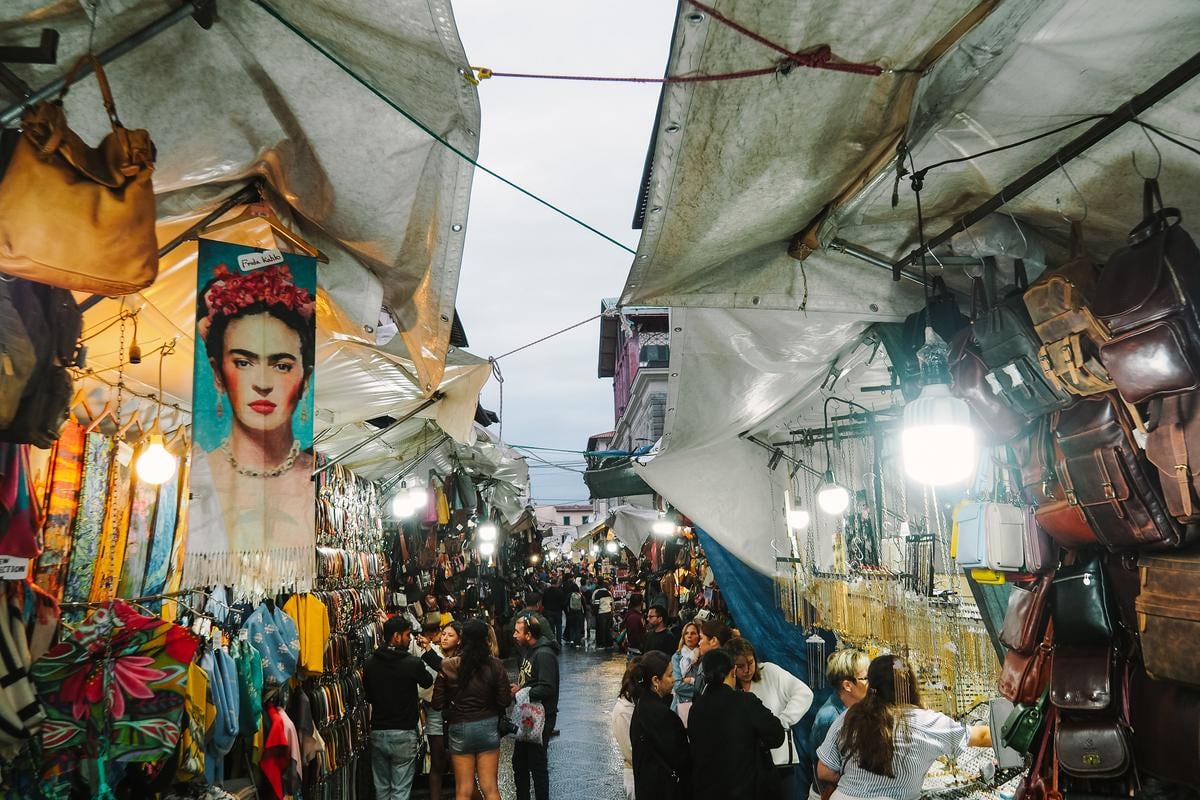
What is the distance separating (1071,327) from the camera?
3.30 meters

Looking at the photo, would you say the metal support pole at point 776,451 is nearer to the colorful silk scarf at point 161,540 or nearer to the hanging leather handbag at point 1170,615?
the hanging leather handbag at point 1170,615

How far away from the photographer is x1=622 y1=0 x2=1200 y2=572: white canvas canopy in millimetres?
2729

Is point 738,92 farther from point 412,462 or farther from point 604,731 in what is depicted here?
point 604,731

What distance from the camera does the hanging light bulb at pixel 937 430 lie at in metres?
3.72

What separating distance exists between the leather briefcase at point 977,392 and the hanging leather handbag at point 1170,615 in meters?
0.84

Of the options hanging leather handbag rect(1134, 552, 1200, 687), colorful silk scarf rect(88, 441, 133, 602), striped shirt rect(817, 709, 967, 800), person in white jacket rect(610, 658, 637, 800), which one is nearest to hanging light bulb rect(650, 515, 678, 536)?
person in white jacket rect(610, 658, 637, 800)

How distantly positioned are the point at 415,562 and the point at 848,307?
30.5ft

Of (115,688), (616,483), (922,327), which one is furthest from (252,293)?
(616,483)

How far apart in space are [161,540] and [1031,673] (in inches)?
188

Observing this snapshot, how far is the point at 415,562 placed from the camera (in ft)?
40.9

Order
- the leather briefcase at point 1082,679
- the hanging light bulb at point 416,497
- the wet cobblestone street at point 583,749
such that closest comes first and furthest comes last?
the leather briefcase at point 1082,679, the wet cobblestone street at point 583,749, the hanging light bulb at point 416,497

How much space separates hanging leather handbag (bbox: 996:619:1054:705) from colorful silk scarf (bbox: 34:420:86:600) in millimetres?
4589

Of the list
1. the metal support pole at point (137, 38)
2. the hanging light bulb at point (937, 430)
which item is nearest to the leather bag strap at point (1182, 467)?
the hanging light bulb at point (937, 430)

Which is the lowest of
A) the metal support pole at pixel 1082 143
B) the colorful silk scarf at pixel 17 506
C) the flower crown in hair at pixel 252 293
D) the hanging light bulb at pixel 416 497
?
the colorful silk scarf at pixel 17 506
